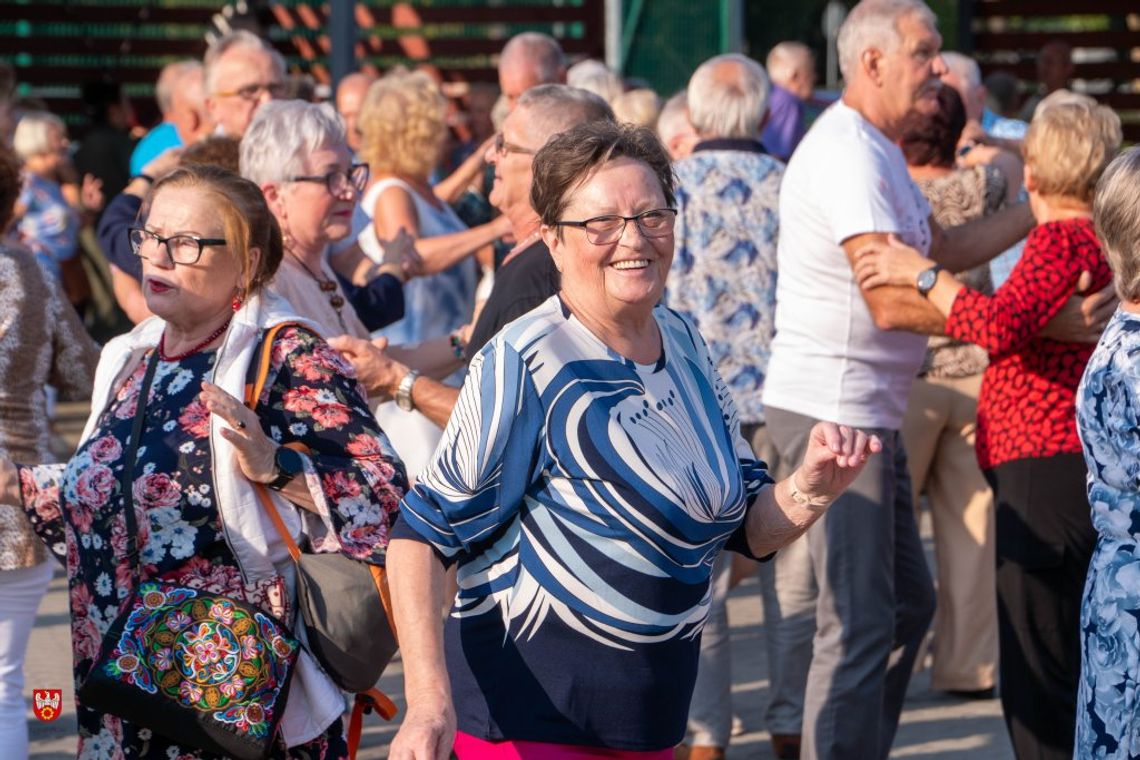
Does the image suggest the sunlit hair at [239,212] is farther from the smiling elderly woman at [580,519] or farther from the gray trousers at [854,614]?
the gray trousers at [854,614]

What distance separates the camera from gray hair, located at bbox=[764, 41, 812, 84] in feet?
34.9

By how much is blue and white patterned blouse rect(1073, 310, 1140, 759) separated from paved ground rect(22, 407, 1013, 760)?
7.78 ft

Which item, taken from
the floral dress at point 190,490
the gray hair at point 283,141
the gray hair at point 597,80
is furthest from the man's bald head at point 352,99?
the floral dress at point 190,490

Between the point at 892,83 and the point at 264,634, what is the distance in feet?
8.64

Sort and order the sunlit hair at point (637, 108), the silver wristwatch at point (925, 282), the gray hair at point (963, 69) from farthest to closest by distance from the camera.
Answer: the sunlit hair at point (637, 108) < the gray hair at point (963, 69) < the silver wristwatch at point (925, 282)

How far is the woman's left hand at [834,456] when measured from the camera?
9.74 feet

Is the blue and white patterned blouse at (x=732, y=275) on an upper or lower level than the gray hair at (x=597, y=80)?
lower

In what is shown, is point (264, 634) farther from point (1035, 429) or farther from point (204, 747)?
point (1035, 429)

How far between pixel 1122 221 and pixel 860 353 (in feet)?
4.46

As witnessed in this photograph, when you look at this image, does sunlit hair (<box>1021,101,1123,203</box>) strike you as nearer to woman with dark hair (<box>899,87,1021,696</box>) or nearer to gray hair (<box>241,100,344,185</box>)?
woman with dark hair (<box>899,87,1021,696</box>)

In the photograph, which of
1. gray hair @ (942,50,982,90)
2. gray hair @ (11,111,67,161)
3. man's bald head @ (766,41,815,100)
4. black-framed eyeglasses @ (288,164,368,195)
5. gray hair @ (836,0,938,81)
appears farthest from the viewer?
gray hair @ (11,111,67,161)

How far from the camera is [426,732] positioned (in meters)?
2.69

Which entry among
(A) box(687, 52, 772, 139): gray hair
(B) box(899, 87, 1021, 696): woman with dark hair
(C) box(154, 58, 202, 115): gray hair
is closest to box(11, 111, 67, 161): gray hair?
(C) box(154, 58, 202, 115): gray hair

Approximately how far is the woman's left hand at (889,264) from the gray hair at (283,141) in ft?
4.95
